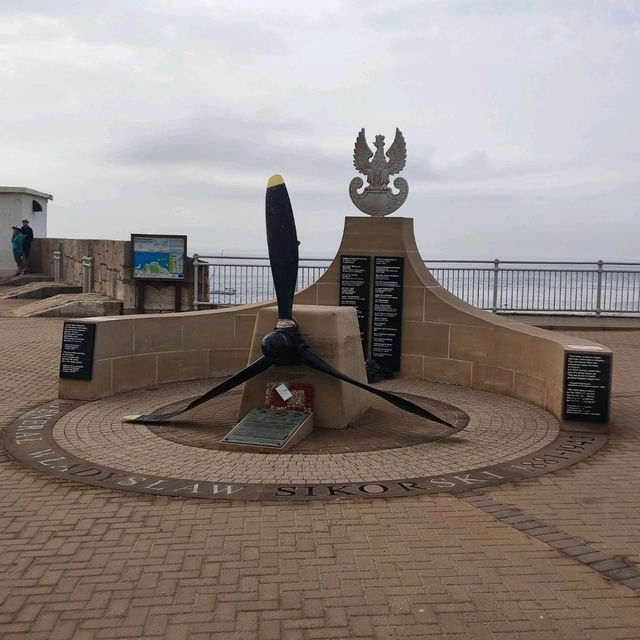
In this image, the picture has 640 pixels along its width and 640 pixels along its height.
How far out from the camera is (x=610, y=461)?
269 inches

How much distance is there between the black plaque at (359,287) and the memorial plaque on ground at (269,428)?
3.43 metres

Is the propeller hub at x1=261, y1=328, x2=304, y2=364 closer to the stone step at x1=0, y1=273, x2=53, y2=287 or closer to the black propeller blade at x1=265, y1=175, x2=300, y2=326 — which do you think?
the black propeller blade at x1=265, y1=175, x2=300, y2=326

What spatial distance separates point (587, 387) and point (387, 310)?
3725 mm

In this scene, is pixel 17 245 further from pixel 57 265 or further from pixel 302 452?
pixel 302 452

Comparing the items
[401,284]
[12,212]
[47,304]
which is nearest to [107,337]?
[401,284]

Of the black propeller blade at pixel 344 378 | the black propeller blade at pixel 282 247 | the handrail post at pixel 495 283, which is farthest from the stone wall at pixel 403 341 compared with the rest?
the handrail post at pixel 495 283

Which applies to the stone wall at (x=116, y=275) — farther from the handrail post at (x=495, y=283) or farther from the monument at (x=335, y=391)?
the handrail post at (x=495, y=283)

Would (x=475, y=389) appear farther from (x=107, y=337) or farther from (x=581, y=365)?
(x=107, y=337)

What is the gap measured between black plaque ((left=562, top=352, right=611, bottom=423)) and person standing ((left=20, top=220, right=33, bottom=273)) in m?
21.6

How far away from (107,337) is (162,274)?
790 cm

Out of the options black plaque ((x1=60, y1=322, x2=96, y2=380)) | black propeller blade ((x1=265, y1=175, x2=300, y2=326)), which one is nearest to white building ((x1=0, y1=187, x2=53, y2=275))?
black plaque ((x1=60, y1=322, x2=96, y2=380))

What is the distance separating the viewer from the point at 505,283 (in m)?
18.0

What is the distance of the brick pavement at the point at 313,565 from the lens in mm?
3805

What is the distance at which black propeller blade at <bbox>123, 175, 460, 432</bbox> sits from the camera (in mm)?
7797
